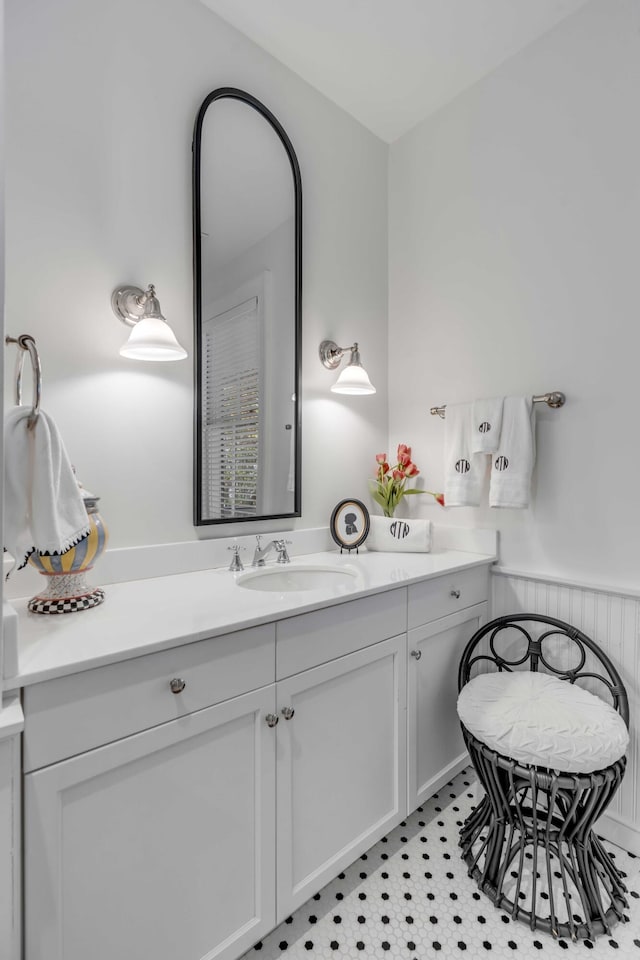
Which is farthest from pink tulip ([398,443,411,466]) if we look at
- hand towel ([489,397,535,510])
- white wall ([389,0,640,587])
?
hand towel ([489,397,535,510])

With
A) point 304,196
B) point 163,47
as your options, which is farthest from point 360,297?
point 163,47

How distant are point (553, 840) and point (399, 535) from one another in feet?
3.32

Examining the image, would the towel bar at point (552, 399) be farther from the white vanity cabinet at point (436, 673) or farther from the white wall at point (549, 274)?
the white vanity cabinet at point (436, 673)

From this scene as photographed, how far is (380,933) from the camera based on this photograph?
1.25m

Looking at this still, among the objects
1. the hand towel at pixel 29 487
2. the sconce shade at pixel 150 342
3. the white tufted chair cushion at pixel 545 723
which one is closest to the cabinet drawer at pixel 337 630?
the white tufted chair cushion at pixel 545 723

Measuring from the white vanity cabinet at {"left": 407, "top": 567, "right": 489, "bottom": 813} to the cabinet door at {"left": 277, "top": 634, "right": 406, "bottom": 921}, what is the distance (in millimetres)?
65

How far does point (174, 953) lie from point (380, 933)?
0.54m

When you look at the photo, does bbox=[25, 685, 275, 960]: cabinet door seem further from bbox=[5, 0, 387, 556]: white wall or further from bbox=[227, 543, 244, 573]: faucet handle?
bbox=[5, 0, 387, 556]: white wall

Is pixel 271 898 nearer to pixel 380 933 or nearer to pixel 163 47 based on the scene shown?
pixel 380 933

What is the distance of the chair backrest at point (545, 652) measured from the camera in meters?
1.56

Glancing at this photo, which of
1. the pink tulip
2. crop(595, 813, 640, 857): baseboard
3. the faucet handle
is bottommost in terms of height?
crop(595, 813, 640, 857): baseboard

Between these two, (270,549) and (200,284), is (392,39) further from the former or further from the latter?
(270,549)

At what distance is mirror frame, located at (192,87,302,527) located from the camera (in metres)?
1.55

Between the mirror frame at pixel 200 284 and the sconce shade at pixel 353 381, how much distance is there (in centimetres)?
16
